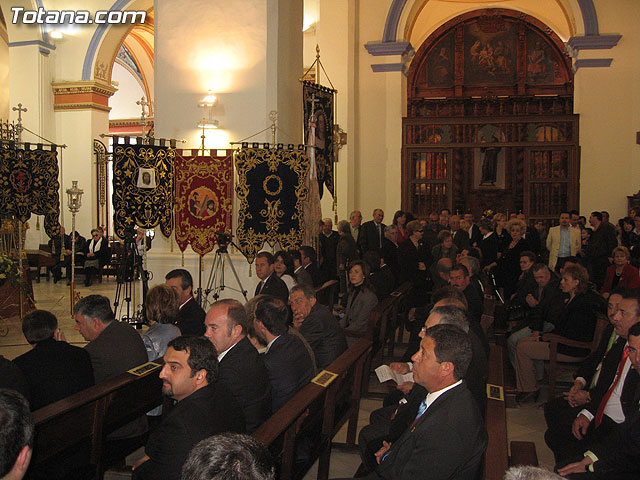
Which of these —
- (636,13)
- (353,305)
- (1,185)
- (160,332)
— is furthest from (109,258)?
(636,13)

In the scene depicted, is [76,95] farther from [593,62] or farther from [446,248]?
[593,62]

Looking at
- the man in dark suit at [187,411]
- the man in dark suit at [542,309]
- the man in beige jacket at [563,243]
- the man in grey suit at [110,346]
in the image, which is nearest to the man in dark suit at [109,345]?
the man in grey suit at [110,346]

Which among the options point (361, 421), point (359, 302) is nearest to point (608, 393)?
point (361, 421)

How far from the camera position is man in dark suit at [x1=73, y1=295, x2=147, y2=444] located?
389 cm

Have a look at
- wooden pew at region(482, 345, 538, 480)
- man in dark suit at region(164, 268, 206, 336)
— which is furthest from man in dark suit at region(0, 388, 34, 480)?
man in dark suit at region(164, 268, 206, 336)

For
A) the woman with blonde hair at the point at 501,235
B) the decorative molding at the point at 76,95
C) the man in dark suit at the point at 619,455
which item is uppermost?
the decorative molding at the point at 76,95

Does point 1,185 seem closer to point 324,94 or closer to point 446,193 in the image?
point 324,94

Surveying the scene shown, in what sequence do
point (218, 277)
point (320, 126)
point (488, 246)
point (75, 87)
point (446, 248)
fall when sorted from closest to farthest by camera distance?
1. point (218, 277)
2. point (446, 248)
3. point (320, 126)
4. point (488, 246)
5. point (75, 87)

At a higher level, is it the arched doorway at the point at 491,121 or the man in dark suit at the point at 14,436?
the arched doorway at the point at 491,121

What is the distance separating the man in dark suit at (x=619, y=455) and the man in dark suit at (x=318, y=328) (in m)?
1.98

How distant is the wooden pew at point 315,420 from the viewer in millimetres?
2918

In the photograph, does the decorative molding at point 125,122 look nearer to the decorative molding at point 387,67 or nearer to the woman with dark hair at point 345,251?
the decorative molding at point 387,67

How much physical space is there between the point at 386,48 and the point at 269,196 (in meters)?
7.74

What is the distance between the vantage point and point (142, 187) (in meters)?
7.74
